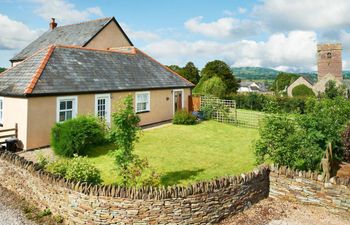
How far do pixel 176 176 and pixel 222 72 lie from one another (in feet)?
142

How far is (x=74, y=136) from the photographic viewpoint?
14.0 meters

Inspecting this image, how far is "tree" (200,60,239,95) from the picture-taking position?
172ft

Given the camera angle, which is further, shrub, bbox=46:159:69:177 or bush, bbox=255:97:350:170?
bush, bbox=255:97:350:170

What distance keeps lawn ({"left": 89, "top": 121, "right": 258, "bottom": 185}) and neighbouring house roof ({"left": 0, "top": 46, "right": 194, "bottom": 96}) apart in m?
4.25

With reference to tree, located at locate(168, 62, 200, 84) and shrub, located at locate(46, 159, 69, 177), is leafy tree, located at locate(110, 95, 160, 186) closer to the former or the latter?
shrub, located at locate(46, 159, 69, 177)

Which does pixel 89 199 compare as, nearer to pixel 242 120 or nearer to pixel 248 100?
pixel 242 120

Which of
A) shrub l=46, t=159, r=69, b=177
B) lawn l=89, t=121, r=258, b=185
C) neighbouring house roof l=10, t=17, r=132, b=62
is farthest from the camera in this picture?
neighbouring house roof l=10, t=17, r=132, b=62

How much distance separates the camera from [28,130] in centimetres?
1498

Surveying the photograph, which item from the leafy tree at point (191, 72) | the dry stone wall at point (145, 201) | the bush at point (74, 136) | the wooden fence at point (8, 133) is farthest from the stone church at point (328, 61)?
the dry stone wall at point (145, 201)

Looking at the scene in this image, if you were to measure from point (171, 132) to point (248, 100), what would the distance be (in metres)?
21.9

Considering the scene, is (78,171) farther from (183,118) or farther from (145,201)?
(183,118)

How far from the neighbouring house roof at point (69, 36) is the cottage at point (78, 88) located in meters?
6.56

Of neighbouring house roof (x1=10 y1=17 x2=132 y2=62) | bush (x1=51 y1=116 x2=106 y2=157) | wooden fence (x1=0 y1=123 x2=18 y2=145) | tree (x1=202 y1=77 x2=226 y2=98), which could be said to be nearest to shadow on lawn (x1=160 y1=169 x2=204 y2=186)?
bush (x1=51 y1=116 x2=106 y2=157)

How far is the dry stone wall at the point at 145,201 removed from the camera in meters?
7.12
